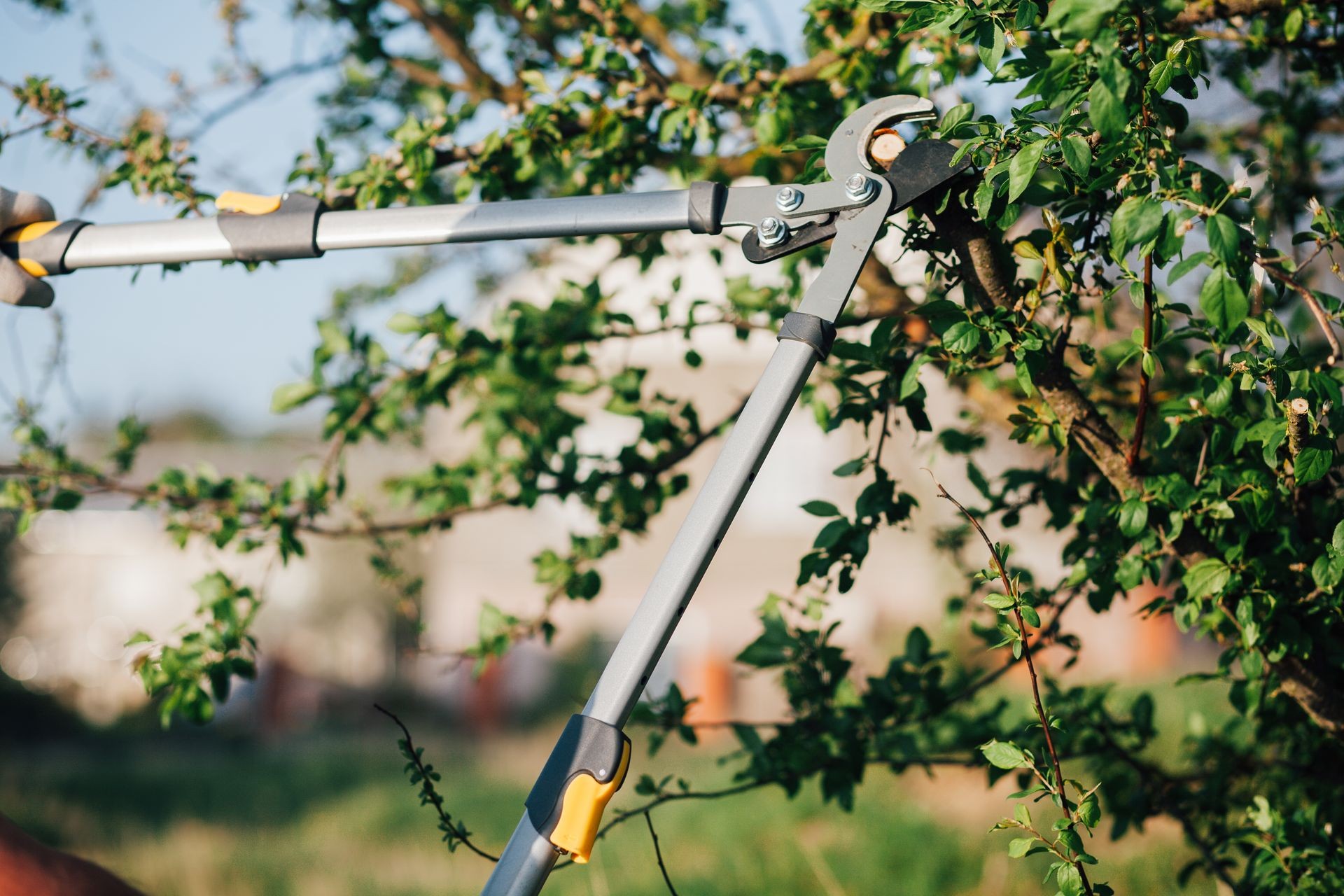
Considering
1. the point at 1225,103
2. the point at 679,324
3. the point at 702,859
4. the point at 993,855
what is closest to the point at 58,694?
the point at 702,859

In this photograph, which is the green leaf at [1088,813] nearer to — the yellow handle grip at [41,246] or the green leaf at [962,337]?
the green leaf at [962,337]

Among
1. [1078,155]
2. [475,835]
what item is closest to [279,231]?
[1078,155]

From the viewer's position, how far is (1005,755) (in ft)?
4.50

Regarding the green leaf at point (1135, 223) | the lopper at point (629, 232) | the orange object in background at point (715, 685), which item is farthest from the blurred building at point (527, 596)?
the green leaf at point (1135, 223)

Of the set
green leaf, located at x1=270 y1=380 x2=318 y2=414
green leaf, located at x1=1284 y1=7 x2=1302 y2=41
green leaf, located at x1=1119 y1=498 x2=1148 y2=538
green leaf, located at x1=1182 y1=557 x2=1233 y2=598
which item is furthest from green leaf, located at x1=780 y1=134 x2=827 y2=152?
green leaf, located at x1=270 y1=380 x2=318 y2=414

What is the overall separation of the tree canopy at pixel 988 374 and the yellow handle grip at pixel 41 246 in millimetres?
528

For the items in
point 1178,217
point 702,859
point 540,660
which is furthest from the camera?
point 540,660

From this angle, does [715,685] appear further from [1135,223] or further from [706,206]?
[1135,223]

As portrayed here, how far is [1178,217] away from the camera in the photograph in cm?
121

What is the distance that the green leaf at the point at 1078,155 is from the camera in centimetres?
128

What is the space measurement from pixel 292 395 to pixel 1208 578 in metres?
2.05

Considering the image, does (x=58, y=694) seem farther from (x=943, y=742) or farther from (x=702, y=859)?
(x=943, y=742)

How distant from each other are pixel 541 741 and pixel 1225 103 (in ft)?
36.5

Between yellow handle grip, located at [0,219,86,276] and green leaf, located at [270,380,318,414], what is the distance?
0.86m
